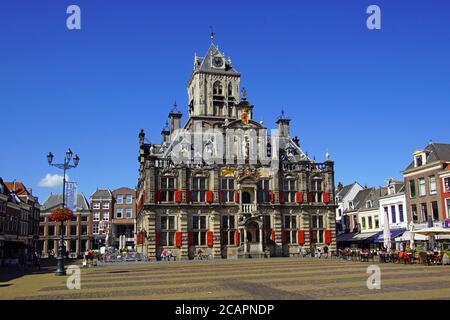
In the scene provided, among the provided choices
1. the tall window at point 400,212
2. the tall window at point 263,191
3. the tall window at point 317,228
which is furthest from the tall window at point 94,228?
the tall window at point 400,212

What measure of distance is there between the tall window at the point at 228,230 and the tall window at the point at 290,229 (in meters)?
6.90

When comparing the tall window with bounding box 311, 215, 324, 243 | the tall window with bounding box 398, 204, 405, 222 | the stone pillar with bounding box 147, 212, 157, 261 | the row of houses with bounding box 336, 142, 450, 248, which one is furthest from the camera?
the tall window with bounding box 311, 215, 324, 243

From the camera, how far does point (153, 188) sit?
51.8 m

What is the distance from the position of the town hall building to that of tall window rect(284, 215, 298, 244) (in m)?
0.13

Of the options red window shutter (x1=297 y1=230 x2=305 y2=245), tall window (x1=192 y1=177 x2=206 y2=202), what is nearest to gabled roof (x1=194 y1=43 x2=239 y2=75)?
tall window (x1=192 y1=177 x2=206 y2=202)

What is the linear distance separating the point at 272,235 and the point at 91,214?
48.0 meters

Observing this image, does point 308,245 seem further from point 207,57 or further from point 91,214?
point 91,214

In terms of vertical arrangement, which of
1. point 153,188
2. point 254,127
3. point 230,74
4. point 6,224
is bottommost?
point 6,224

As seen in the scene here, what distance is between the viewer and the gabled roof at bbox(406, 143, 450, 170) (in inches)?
1799

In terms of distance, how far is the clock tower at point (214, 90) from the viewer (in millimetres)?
65000

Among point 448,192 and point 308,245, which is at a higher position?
point 448,192

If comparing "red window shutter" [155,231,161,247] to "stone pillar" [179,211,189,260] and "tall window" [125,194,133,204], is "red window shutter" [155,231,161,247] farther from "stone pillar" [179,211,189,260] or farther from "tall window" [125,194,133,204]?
"tall window" [125,194,133,204]

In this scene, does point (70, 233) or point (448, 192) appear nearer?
point (448, 192)
